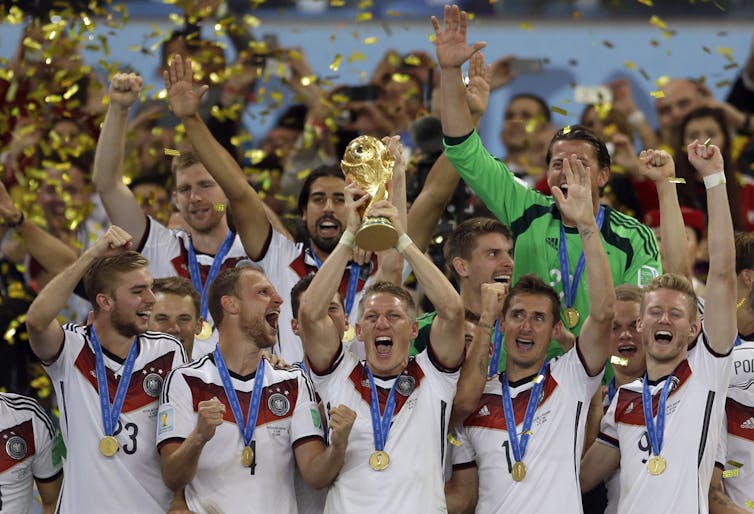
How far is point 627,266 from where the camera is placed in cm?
718

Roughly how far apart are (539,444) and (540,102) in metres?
4.29

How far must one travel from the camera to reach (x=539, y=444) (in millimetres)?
6363

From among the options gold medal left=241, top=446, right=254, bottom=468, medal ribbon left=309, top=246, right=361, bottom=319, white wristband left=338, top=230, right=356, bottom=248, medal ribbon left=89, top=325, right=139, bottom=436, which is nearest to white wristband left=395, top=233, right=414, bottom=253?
white wristband left=338, top=230, right=356, bottom=248

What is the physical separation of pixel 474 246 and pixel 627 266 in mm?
756

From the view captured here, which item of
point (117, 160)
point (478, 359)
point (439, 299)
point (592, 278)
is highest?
point (592, 278)

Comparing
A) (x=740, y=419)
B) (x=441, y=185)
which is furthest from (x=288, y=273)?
(x=740, y=419)

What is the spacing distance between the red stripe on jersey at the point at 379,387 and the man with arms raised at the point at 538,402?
32 cm

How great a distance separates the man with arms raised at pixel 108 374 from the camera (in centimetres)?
645

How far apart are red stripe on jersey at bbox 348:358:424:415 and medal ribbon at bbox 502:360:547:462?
390 millimetres

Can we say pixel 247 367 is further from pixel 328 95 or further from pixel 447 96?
pixel 328 95

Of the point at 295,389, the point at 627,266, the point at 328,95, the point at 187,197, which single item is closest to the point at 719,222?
the point at 627,266

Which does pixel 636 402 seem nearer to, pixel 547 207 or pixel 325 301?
pixel 547 207

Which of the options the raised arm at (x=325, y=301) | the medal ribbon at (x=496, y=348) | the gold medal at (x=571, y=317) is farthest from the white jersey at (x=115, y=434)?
the gold medal at (x=571, y=317)

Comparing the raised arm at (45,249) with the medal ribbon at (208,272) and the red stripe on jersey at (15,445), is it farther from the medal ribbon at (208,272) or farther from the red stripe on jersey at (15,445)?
the red stripe on jersey at (15,445)
